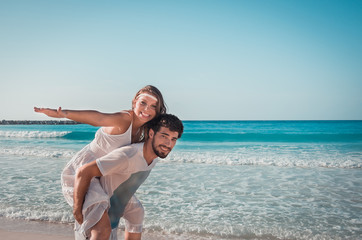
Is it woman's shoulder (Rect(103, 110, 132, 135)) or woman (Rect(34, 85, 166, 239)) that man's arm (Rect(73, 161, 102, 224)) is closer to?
woman (Rect(34, 85, 166, 239))

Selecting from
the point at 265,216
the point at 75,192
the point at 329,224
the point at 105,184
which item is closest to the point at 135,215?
the point at 105,184

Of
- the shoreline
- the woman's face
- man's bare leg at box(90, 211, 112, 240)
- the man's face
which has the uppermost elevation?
the woman's face

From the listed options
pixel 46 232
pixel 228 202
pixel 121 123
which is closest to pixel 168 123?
pixel 121 123

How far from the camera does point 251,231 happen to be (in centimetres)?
452

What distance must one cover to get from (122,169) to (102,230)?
1.75 feet

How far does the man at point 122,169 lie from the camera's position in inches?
93.4

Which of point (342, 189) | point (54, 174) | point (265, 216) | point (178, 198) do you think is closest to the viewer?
point (265, 216)

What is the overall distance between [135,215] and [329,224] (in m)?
3.70

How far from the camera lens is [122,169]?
248 centimetres

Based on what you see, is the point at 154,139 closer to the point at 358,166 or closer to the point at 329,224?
the point at 329,224

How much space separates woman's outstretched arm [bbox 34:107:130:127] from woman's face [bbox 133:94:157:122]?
0.44ft

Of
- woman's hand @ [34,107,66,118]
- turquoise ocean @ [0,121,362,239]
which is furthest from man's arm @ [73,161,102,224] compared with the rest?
turquoise ocean @ [0,121,362,239]

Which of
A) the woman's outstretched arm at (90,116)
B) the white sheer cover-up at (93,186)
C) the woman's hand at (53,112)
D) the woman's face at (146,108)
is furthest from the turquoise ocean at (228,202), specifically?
the woman's hand at (53,112)

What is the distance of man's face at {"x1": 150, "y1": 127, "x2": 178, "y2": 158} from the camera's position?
2617mm
